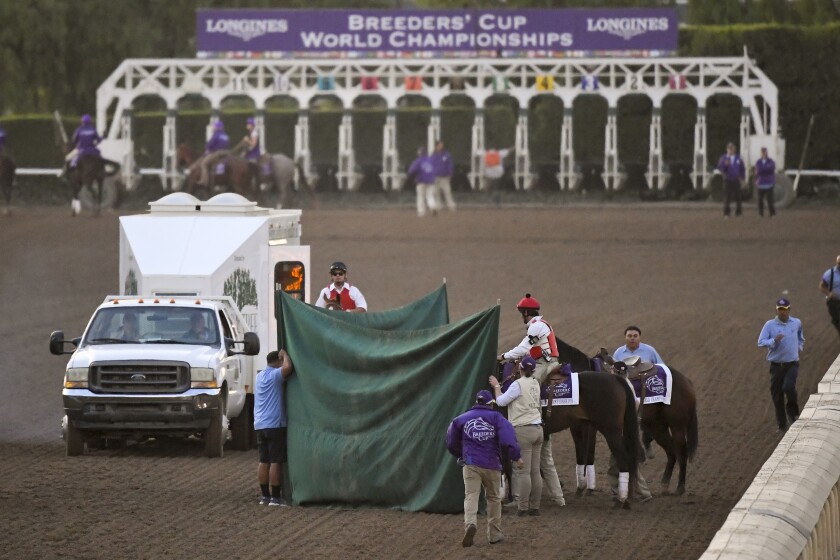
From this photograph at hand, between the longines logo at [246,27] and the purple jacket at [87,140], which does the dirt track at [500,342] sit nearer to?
the purple jacket at [87,140]

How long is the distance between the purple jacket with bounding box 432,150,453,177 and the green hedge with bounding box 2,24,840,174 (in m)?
7.80

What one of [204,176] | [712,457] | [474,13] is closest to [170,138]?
[204,176]

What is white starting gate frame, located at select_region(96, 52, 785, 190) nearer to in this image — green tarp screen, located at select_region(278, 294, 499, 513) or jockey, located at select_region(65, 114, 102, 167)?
jockey, located at select_region(65, 114, 102, 167)

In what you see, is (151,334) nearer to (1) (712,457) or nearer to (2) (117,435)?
(2) (117,435)

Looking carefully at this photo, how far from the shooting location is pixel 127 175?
49094 mm

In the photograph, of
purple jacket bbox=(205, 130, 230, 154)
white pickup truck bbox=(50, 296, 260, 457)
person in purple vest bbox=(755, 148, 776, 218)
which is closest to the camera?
white pickup truck bbox=(50, 296, 260, 457)

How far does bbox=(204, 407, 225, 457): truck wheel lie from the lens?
1731 cm

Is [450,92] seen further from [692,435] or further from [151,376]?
[692,435]

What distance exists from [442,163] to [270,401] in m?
30.4

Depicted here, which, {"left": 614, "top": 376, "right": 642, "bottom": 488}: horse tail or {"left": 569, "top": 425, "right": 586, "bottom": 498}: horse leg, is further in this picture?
{"left": 569, "top": 425, "right": 586, "bottom": 498}: horse leg

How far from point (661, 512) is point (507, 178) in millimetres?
39723

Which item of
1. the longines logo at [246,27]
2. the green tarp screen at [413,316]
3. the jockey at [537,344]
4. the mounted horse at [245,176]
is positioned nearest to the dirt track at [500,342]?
the jockey at [537,344]

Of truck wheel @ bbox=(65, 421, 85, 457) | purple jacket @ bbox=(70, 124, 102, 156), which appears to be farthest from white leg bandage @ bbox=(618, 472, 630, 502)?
purple jacket @ bbox=(70, 124, 102, 156)

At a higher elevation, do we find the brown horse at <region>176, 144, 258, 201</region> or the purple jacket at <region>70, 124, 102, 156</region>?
the purple jacket at <region>70, 124, 102, 156</region>
